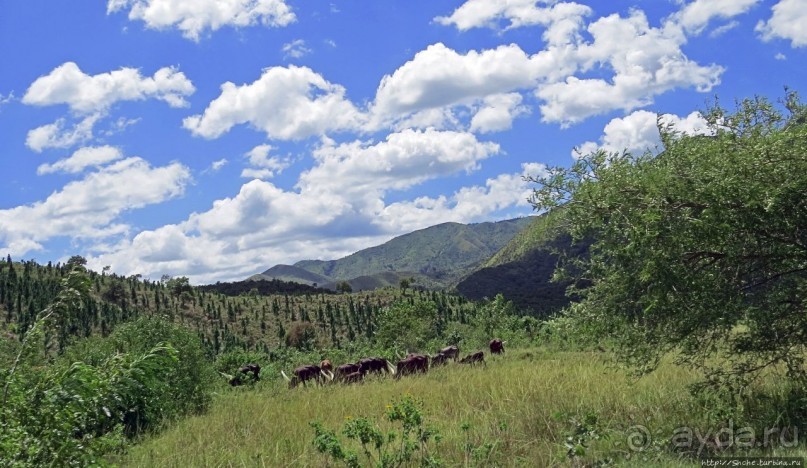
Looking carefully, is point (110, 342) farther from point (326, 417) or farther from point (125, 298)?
point (125, 298)

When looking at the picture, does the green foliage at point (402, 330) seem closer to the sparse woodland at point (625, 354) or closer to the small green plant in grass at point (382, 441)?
the sparse woodland at point (625, 354)

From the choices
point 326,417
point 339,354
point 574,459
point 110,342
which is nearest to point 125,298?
point 339,354

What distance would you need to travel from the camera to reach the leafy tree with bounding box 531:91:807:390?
6230 mm

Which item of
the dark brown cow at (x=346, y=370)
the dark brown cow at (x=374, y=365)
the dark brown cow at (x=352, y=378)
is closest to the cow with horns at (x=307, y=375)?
the dark brown cow at (x=346, y=370)

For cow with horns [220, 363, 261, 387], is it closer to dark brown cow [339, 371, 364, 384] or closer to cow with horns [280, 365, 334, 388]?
cow with horns [280, 365, 334, 388]

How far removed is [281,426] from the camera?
9.01m

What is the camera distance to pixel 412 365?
17.4 meters

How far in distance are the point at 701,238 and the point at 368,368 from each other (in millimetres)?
13398

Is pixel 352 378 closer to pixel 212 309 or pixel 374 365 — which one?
pixel 374 365

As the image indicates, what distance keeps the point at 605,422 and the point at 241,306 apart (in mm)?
86734

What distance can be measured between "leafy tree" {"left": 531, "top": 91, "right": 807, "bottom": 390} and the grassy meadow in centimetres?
98

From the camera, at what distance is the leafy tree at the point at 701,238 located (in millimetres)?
6230

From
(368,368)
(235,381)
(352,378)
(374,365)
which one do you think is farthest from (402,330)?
(352,378)

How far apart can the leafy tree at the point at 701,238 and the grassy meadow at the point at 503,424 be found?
3.20 feet
